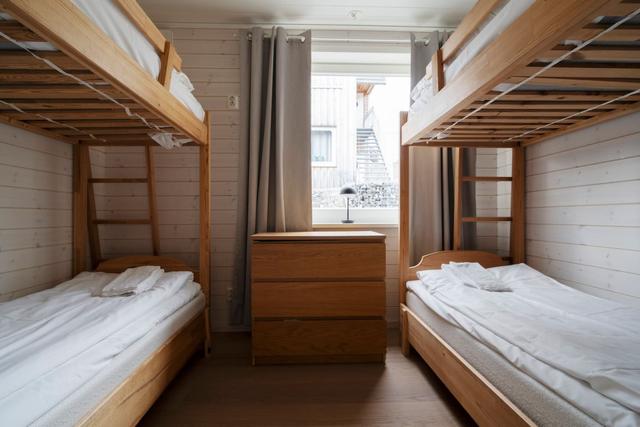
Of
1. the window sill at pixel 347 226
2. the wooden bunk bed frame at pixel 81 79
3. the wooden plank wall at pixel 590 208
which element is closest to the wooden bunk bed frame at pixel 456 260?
the wooden plank wall at pixel 590 208

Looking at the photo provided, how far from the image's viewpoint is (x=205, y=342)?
2215mm

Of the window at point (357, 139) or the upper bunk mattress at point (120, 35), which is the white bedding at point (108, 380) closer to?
the upper bunk mattress at point (120, 35)

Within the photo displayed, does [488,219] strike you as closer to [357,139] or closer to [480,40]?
[357,139]

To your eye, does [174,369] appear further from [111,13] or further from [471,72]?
[471,72]

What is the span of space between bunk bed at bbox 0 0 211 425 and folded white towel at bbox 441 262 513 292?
5.66 feet

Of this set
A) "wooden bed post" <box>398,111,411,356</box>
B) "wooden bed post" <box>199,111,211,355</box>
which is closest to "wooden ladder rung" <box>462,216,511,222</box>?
"wooden bed post" <box>398,111,411,356</box>

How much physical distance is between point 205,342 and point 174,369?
500 millimetres

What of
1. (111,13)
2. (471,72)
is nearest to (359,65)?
(471,72)


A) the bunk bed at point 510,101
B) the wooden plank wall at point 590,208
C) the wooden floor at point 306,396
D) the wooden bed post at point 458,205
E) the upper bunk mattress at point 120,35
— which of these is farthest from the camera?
the wooden bed post at point 458,205

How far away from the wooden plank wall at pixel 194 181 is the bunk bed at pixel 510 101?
144cm

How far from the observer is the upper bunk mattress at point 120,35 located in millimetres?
1058

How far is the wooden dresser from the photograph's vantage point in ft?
6.66

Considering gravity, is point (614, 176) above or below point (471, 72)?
below

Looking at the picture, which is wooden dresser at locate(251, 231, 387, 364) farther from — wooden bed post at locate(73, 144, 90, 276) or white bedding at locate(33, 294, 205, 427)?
wooden bed post at locate(73, 144, 90, 276)
